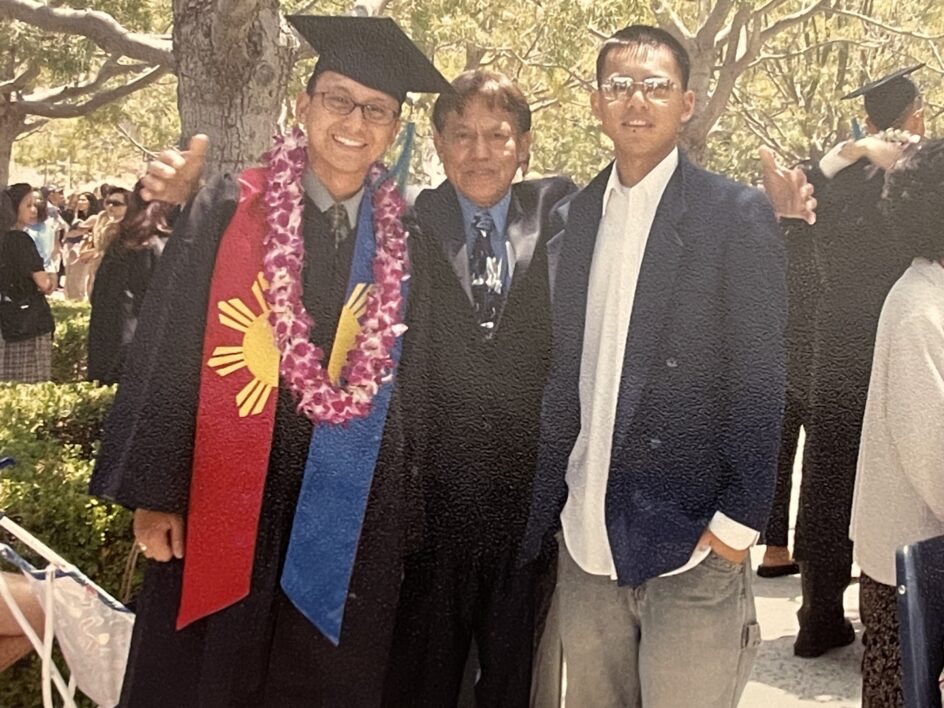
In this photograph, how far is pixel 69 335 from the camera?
6.73 metres

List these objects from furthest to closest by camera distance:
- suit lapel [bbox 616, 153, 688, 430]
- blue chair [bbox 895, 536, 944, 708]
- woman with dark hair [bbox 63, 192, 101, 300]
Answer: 1. woman with dark hair [bbox 63, 192, 101, 300]
2. suit lapel [bbox 616, 153, 688, 430]
3. blue chair [bbox 895, 536, 944, 708]

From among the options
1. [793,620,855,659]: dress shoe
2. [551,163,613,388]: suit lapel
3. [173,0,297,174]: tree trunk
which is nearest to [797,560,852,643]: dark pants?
[793,620,855,659]: dress shoe

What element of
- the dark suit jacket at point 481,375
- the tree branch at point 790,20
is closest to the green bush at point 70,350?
the dark suit jacket at point 481,375

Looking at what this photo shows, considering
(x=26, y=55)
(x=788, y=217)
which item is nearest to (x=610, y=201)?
(x=788, y=217)

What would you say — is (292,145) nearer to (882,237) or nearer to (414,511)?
(414,511)

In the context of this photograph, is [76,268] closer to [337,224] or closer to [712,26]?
[337,224]

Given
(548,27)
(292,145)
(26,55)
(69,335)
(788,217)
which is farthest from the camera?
(69,335)

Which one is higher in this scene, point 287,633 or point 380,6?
point 380,6

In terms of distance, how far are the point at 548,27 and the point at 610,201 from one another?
102cm

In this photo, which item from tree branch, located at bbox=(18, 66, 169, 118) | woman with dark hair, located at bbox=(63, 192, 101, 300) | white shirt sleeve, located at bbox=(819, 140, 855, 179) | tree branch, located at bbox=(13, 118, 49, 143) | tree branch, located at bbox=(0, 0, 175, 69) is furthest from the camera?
woman with dark hair, located at bbox=(63, 192, 101, 300)

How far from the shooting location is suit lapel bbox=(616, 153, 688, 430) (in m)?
2.67

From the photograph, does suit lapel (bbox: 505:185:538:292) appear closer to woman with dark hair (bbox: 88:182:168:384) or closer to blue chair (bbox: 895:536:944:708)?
woman with dark hair (bbox: 88:182:168:384)

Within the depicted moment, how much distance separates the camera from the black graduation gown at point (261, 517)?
2777 millimetres

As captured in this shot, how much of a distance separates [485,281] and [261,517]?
0.78 m
